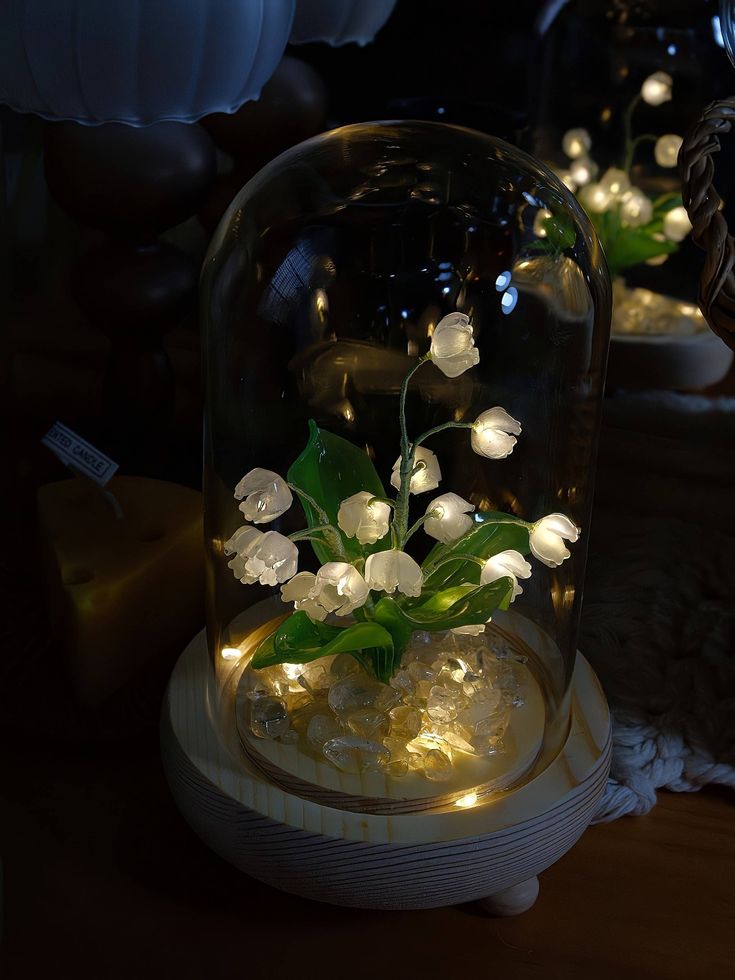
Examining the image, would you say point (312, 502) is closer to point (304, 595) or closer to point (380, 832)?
point (304, 595)

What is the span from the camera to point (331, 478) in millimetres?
624

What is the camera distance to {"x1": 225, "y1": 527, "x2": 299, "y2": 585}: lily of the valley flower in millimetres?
548

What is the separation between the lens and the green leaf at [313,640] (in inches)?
21.7

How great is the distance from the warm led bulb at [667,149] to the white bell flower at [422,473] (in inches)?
30.5

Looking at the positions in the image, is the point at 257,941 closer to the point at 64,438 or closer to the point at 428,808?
the point at 428,808

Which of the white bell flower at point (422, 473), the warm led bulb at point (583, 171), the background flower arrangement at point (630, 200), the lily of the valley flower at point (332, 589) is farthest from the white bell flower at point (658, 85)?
the lily of the valley flower at point (332, 589)

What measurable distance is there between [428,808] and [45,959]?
0.69 ft

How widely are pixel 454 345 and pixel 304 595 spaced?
16 centimetres

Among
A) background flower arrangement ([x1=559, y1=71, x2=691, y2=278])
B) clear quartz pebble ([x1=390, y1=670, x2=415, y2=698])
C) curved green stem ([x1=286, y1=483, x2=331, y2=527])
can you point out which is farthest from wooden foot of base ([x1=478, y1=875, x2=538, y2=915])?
background flower arrangement ([x1=559, y1=71, x2=691, y2=278])

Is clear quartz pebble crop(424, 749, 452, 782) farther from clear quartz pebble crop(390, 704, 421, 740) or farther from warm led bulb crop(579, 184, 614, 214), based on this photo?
warm led bulb crop(579, 184, 614, 214)

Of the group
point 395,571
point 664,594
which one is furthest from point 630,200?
point 395,571

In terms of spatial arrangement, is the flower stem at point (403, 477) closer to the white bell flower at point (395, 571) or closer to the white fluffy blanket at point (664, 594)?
the white bell flower at point (395, 571)

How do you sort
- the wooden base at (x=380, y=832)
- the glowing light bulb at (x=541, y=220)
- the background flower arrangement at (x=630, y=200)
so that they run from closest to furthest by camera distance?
the wooden base at (x=380, y=832) → the glowing light bulb at (x=541, y=220) → the background flower arrangement at (x=630, y=200)

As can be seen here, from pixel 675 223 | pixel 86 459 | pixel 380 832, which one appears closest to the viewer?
pixel 380 832
